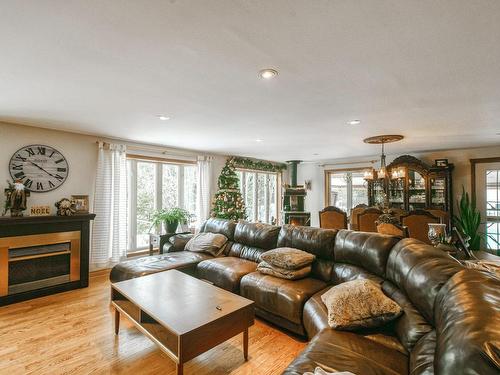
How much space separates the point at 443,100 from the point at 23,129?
5.22 metres

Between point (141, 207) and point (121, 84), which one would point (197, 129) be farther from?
point (141, 207)

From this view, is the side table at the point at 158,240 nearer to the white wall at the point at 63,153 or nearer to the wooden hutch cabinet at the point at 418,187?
Answer: the white wall at the point at 63,153

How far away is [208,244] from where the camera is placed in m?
3.85

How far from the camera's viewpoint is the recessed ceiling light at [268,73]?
194 cm

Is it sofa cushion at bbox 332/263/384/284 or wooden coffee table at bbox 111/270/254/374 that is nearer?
wooden coffee table at bbox 111/270/254/374

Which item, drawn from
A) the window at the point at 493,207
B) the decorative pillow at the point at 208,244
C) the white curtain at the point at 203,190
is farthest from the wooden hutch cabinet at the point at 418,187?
the white curtain at the point at 203,190

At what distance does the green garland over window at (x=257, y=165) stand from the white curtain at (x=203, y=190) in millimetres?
743

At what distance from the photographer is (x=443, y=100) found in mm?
2521

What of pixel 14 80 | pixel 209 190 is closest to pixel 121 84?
pixel 14 80

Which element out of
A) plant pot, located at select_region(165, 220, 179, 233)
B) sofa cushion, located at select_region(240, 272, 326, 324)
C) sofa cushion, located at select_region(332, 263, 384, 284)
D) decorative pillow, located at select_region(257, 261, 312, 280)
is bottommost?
sofa cushion, located at select_region(240, 272, 326, 324)

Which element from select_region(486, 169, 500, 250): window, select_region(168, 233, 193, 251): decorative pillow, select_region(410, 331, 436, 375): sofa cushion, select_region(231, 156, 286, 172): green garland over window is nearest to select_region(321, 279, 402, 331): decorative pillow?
select_region(410, 331, 436, 375): sofa cushion

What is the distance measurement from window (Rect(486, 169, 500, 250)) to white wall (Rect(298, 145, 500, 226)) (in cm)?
32

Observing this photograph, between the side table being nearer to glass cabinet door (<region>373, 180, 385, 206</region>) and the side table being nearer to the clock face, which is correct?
the clock face

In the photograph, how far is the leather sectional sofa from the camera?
91 cm
